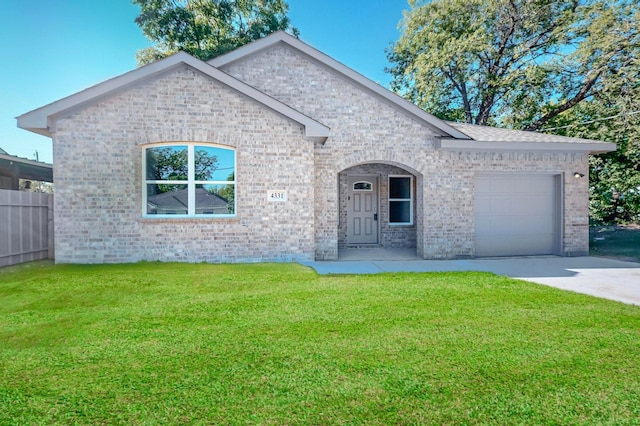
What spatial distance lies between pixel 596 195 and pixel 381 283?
1527 centimetres

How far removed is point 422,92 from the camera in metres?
20.2

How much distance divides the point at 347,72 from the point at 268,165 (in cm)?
385

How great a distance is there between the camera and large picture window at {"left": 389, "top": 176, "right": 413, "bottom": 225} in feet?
39.4

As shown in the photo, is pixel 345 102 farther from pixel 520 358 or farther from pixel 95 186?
pixel 520 358

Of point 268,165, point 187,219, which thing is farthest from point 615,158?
point 187,219

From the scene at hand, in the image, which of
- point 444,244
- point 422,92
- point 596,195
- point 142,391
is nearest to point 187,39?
point 422,92

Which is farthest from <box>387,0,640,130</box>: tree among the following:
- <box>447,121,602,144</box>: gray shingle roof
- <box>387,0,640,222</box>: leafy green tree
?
<box>447,121,602,144</box>: gray shingle roof

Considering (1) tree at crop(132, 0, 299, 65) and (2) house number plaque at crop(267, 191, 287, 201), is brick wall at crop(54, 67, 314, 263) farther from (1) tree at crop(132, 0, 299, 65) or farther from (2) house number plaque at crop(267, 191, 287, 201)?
(1) tree at crop(132, 0, 299, 65)

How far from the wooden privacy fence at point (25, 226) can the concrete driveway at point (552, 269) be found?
731 cm

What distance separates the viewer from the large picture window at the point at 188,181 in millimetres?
8242

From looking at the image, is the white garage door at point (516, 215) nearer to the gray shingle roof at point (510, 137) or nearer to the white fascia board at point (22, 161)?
the gray shingle roof at point (510, 137)

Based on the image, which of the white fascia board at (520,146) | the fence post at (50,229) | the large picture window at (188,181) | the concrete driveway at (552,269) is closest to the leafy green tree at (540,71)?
the white fascia board at (520,146)

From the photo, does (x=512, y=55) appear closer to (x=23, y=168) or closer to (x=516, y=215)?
(x=516, y=215)

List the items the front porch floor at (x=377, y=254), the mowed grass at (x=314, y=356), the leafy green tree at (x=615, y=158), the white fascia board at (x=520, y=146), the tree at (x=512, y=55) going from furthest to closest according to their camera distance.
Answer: the tree at (x=512, y=55) < the leafy green tree at (x=615, y=158) < the front porch floor at (x=377, y=254) < the white fascia board at (x=520, y=146) < the mowed grass at (x=314, y=356)
